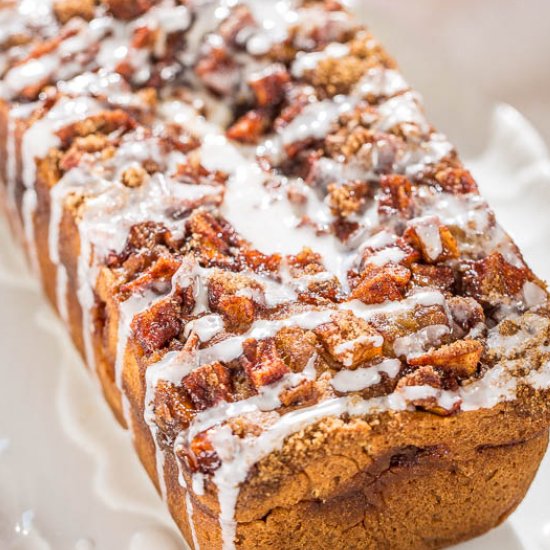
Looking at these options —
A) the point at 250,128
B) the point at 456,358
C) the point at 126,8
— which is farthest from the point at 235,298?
the point at 126,8

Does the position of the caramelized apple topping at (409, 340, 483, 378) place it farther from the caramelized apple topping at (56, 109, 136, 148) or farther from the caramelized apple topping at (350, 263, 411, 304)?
the caramelized apple topping at (56, 109, 136, 148)

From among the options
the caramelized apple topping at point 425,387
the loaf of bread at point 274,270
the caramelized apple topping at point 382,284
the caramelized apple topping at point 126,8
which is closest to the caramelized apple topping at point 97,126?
the loaf of bread at point 274,270

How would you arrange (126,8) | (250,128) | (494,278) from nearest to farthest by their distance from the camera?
(494,278)
(250,128)
(126,8)

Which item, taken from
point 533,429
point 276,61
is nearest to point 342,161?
point 276,61

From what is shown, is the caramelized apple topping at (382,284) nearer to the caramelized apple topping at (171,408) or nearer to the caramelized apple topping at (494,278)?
the caramelized apple topping at (494,278)

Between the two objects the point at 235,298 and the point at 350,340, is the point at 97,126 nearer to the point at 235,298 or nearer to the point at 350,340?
the point at 235,298

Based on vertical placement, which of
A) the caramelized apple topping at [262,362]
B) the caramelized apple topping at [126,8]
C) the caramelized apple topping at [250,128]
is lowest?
the caramelized apple topping at [262,362]

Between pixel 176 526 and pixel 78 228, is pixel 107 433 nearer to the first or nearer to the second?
pixel 176 526

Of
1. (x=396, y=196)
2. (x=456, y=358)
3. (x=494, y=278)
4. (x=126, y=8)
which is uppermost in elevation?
(x=126, y=8)

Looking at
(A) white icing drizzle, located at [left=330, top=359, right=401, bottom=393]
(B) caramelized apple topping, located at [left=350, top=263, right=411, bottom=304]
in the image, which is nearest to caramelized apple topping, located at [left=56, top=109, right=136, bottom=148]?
(B) caramelized apple topping, located at [left=350, top=263, right=411, bottom=304]
